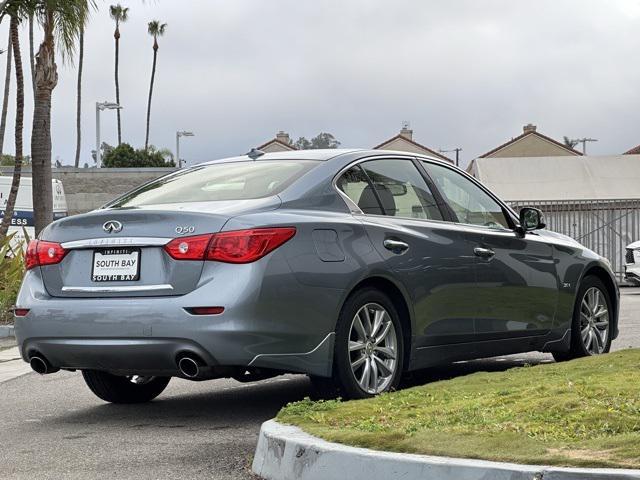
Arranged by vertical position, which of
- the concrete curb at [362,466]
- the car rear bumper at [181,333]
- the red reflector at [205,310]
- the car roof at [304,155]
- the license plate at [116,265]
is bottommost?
the concrete curb at [362,466]

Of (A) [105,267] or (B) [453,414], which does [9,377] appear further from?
(B) [453,414]

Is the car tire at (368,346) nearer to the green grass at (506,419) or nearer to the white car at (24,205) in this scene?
the green grass at (506,419)

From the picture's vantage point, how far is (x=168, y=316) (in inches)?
281

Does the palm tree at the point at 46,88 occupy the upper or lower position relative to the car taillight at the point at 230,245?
upper

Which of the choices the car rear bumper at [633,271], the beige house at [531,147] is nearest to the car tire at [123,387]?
the car rear bumper at [633,271]

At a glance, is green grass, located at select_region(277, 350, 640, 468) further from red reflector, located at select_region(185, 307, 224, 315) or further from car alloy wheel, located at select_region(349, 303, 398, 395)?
red reflector, located at select_region(185, 307, 224, 315)

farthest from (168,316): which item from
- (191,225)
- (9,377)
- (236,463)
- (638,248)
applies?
(638,248)

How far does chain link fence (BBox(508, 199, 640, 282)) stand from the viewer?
30172 mm

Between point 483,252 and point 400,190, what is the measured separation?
2.52 ft

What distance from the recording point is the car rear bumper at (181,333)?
23.2ft

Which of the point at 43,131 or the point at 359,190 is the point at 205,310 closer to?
the point at 359,190

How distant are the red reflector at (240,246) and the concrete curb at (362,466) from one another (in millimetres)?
1259

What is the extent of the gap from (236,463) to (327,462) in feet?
3.13

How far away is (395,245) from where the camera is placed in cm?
797
